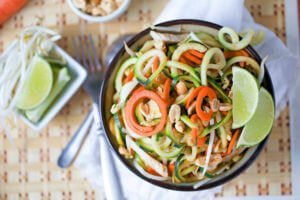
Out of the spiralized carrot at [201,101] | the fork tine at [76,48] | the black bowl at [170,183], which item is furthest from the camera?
the fork tine at [76,48]

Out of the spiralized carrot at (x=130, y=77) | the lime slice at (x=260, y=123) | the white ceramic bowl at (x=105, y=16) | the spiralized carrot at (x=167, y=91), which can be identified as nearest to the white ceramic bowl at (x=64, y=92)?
the white ceramic bowl at (x=105, y=16)

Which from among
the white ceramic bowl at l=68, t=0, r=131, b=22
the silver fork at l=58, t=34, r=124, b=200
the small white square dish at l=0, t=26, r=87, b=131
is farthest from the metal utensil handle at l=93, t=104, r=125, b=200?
the white ceramic bowl at l=68, t=0, r=131, b=22

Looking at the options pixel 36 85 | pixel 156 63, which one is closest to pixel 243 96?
pixel 156 63

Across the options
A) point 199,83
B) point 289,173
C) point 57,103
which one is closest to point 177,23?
point 199,83

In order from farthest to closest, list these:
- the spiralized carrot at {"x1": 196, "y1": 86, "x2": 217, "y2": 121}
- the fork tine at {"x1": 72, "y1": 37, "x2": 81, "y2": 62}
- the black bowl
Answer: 1. the fork tine at {"x1": 72, "y1": 37, "x2": 81, "y2": 62}
2. the black bowl
3. the spiralized carrot at {"x1": 196, "y1": 86, "x2": 217, "y2": 121}

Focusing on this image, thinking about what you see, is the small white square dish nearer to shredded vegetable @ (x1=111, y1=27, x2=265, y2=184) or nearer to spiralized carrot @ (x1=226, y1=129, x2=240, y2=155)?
shredded vegetable @ (x1=111, y1=27, x2=265, y2=184)

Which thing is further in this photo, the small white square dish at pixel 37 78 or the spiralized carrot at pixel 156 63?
the small white square dish at pixel 37 78

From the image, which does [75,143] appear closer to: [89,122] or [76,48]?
[89,122]

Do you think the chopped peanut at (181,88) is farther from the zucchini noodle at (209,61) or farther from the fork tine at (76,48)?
the fork tine at (76,48)
